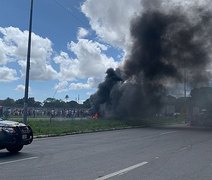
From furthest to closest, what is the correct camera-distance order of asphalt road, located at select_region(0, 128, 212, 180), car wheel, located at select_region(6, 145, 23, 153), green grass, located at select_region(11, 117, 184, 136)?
green grass, located at select_region(11, 117, 184, 136) < car wheel, located at select_region(6, 145, 23, 153) < asphalt road, located at select_region(0, 128, 212, 180)

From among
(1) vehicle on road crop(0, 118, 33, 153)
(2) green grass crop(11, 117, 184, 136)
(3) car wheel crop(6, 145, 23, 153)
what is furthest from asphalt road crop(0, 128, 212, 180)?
(2) green grass crop(11, 117, 184, 136)

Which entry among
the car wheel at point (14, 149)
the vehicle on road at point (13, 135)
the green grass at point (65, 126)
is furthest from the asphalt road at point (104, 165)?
the green grass at point (65, 126)

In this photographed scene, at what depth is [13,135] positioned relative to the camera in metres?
12.7

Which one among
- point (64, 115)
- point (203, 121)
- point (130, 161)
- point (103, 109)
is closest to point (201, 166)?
point (130, 161)

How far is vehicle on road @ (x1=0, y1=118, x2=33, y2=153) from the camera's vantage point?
12.5 metres

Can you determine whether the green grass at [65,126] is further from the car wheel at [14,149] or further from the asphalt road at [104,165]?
the asphalt road at [104,165]

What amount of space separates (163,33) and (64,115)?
60.5ft

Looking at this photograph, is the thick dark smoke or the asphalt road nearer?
the asphalt road

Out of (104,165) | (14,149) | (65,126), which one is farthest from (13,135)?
(65,126)

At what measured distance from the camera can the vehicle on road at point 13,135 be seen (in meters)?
12.5

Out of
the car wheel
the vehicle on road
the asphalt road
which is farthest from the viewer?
the car wheel

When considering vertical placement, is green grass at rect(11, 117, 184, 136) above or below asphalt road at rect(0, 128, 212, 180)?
above

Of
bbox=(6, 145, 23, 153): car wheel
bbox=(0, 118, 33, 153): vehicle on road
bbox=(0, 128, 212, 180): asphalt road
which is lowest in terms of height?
bbox=(0, 128, 212, 180): asphalt road

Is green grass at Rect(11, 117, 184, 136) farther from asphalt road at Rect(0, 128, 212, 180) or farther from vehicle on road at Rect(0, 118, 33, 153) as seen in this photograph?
asphalt road at Rect(0, 128, 212, 180)
